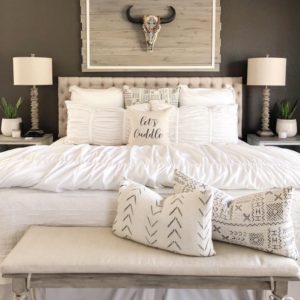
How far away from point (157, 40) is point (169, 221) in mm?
2865

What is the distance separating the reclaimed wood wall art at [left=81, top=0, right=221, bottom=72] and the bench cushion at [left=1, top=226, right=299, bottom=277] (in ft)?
9.25

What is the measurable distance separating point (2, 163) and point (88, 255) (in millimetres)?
920

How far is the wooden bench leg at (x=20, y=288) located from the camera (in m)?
1.78

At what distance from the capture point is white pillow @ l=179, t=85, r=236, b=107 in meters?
3.89

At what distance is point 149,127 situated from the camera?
132 inches

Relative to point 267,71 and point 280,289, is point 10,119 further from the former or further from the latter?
point 280,289

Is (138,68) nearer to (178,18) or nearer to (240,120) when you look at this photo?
(178,18)

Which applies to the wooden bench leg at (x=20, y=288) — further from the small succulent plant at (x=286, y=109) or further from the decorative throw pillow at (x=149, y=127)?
the small succulent plant at (x=286, y=109)

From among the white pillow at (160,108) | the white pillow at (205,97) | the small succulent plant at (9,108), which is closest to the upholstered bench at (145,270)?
the white pillow at (160,108)

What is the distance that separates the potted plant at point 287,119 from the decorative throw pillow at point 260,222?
2475 millimetres

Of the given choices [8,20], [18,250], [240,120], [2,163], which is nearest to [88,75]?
[8,20]

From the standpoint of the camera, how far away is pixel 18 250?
1.87 meters

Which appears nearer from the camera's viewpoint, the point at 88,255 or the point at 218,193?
the point at 88,255

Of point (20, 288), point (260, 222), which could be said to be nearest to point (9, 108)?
point (20, 288)
